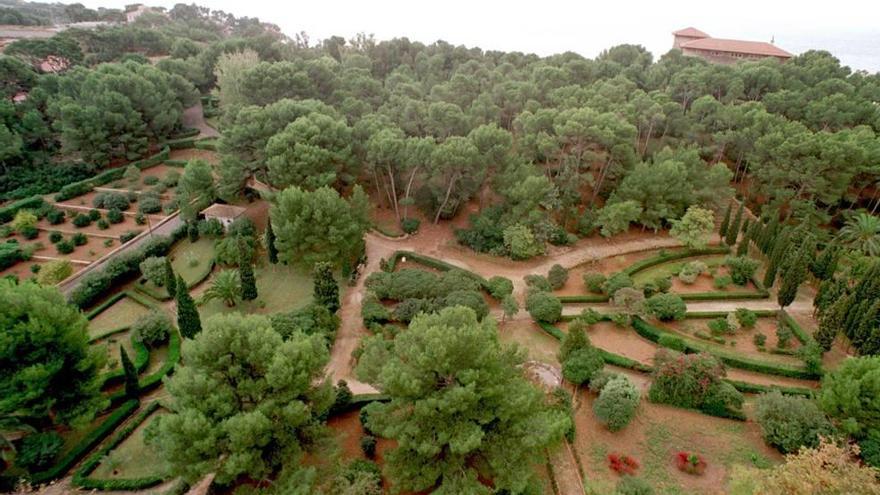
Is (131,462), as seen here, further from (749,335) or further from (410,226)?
(749,335)

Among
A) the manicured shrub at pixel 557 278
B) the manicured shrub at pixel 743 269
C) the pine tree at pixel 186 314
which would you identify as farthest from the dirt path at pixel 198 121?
the manicured shrub at pixel 743 269

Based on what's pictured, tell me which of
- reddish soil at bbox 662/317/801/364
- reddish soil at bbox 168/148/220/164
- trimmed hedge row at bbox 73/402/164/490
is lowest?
trimmed hedge row at bbox 73/402/164/490

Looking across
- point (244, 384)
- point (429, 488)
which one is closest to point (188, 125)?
point (244, 384)

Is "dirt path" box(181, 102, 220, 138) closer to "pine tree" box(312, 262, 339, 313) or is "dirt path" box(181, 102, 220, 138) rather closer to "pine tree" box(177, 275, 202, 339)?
"pine tree" box(312, 262, 339, 313)

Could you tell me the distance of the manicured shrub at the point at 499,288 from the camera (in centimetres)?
3102

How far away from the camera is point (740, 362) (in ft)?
85.8

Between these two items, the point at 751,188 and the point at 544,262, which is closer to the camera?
the point at 544,262

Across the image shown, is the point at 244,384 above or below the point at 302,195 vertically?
below

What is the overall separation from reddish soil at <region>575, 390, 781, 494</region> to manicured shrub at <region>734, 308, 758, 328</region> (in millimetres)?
8393

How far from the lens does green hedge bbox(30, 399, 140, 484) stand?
1950cm

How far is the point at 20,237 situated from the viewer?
125ft

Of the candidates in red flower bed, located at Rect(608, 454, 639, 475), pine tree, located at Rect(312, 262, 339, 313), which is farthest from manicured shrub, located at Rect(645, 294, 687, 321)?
pine tree, located at Rect(312, 262, 339, 313)

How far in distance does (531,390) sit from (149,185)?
4437 cm

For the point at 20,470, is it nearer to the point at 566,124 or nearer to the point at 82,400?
the point at 82,400
